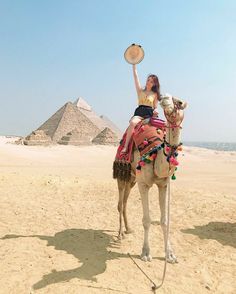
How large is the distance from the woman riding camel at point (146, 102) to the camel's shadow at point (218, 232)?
2.71 metres

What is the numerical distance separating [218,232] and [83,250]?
3359mm

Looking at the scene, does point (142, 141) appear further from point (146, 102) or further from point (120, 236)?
point (120, 236)

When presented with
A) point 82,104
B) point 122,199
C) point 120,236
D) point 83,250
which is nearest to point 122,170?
point 122,199

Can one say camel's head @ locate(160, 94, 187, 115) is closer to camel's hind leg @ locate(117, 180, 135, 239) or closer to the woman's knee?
the woman's knee

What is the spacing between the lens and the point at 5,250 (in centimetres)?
551

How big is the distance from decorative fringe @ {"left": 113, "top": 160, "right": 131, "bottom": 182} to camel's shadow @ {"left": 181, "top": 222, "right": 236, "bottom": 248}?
81.1 inches

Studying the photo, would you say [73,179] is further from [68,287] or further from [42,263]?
[68,287]

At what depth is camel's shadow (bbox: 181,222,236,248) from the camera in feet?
22.3

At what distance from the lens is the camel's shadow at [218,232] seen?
6793 mm

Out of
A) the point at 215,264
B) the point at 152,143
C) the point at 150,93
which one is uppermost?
the point at 150,93

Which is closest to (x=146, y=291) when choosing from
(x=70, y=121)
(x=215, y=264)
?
(x=215, y=264)

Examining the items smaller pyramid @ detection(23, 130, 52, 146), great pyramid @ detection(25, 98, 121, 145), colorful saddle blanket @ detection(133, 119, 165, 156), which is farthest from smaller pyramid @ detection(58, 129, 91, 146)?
colorful saddle blanket @ detection(133, 119, 165, 156)

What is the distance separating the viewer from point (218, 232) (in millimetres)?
7367

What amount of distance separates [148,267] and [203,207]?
4960 millimetres
